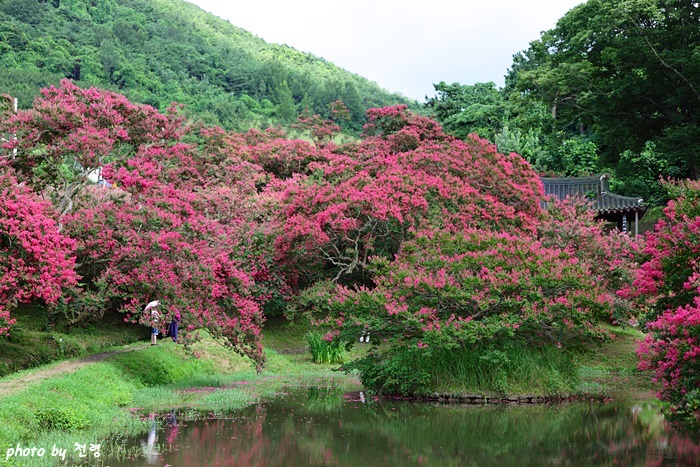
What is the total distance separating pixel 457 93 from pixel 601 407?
118 ft

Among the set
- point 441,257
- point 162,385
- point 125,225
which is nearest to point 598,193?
point 441,257

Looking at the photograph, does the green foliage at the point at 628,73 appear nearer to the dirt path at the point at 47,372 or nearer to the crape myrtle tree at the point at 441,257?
the crape myrtle tree at the point at 441,257

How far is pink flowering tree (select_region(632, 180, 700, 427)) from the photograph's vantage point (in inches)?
470

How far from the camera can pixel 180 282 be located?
742 inches

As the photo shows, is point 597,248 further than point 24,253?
Yes

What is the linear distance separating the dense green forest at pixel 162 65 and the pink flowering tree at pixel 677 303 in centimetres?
4825

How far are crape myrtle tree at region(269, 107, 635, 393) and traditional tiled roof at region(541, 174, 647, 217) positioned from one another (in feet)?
21.8

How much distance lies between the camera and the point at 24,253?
1628 centimetres

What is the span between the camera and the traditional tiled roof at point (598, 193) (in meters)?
34.3

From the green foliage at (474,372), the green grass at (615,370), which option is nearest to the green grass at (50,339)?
the green foliage at (474,372)

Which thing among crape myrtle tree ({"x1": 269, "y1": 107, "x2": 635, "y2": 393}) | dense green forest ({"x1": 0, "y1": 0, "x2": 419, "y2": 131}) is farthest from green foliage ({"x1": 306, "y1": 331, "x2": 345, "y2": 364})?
dense green forest ({"x1": 0, "y1": 0, "x2": 419, "y2": 131})

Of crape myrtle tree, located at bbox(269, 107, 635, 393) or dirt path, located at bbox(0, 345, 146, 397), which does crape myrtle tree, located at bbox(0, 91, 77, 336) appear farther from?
crape myrtle tree, located at bbox(269, 107, 635, 393)

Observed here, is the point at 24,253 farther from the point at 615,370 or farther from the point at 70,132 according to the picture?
the point at 615,370

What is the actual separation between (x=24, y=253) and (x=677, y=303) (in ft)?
41.6
